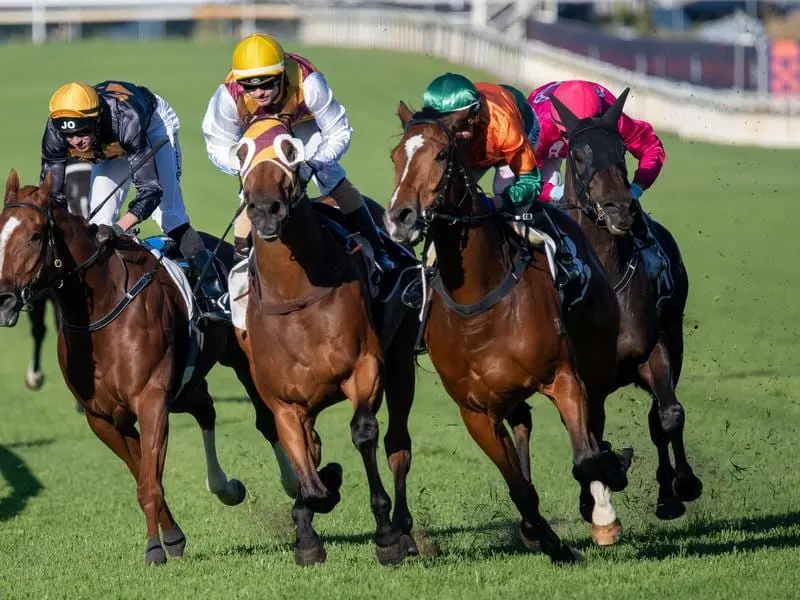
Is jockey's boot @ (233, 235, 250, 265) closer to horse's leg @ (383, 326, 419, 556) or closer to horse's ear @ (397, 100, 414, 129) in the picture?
horse's leg @ (383, 326, 419, 556)

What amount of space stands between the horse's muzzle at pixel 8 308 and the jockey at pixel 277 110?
113 centimetres

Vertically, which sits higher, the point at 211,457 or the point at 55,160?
the point at 55,160

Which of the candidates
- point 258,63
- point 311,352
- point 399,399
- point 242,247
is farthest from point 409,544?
point 258,63

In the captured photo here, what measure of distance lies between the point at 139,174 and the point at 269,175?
1974mm

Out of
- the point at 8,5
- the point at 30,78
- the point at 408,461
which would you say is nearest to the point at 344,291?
the point at 408,461

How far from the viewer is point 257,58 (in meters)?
7.38

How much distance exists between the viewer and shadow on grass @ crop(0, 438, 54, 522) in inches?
406

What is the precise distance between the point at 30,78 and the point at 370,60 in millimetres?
7902

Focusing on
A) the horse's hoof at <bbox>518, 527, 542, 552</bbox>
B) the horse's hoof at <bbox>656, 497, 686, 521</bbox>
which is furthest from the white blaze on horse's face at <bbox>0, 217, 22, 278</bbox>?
the horse's hoof at <bbox>656, 497, 686, 521</bbox>

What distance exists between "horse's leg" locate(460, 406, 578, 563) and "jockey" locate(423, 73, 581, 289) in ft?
2.35

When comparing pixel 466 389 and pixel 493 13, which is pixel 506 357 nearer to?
pixel 466 389

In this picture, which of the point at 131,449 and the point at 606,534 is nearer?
the point at 606,534

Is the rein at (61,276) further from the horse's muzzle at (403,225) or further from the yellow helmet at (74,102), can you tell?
the horse's muzzle at (403,225)

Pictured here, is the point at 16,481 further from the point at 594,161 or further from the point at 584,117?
the point at 594,161
